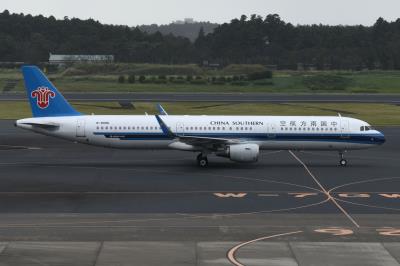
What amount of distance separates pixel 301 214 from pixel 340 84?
99022mm

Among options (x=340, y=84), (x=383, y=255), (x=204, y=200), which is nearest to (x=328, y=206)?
(x=204, y=200)

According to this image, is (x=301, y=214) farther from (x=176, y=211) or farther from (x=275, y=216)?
(x=176, y=211)

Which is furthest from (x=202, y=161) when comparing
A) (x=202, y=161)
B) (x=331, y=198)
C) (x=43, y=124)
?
(x=331, y=198)

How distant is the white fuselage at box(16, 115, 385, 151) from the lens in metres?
45.5

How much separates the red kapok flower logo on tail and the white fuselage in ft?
3.36

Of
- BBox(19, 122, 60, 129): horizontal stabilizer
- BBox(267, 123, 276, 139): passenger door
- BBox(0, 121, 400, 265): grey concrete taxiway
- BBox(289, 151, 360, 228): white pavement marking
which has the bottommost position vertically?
BBox(289, 151, 360, 228): white pavement marking

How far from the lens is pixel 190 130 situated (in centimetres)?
4591

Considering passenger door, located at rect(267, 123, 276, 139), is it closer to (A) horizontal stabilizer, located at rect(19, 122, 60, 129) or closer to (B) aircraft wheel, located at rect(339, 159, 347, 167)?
(B) aircraft wheel, located at rect(339, 159, 347, 167)

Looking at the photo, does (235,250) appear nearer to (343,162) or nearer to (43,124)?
(343,162)

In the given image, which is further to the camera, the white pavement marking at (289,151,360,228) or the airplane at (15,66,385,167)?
the airplane at (15,66,385,167)

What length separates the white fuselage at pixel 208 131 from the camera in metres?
45.5

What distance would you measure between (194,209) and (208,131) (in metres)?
14.6

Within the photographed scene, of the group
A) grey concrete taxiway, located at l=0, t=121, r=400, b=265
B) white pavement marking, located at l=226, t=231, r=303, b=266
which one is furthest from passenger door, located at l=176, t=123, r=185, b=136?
white pavement marking, located at l=226, t=231, r=303, b=266

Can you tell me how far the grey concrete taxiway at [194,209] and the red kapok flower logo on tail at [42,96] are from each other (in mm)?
3797
